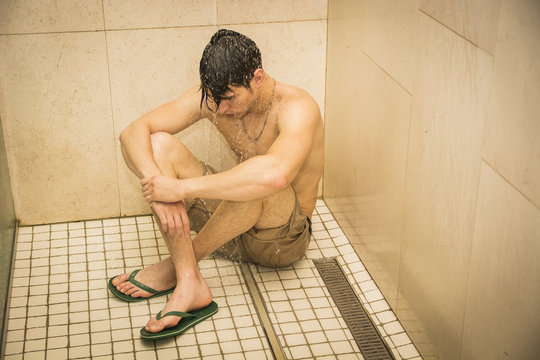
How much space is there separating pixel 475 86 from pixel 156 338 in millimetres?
1493

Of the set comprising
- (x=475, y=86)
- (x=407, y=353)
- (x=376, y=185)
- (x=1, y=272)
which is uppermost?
(x=475, y=86)

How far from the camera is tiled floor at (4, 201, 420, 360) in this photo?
2.57m

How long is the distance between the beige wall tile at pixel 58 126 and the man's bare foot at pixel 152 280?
27.2 inches

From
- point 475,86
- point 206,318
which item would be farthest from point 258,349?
point 475,86

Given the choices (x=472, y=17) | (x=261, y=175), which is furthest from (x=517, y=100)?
(x=261, y=175)

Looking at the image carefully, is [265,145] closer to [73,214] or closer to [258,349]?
[258,349]

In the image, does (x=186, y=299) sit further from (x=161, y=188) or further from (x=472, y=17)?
(x=472, y=17)

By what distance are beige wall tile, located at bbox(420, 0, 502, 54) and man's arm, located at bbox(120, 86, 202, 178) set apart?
114 cm

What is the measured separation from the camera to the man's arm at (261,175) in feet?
8.01

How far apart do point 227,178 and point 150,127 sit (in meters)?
0.55

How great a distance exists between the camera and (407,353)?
257cm

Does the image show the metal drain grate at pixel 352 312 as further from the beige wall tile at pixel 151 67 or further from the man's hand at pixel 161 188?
the beige wall tile at pixel 151 67

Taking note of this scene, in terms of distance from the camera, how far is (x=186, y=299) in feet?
8.84

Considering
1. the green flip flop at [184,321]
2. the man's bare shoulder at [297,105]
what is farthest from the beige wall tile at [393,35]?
the green flip flop at [184,321]
